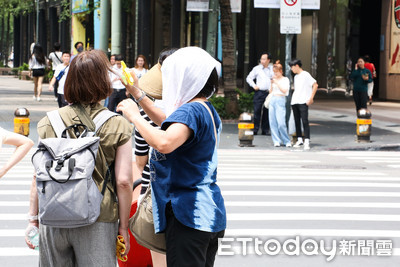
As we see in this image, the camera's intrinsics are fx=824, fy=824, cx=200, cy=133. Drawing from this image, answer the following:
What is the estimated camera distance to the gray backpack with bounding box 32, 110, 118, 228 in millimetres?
3795

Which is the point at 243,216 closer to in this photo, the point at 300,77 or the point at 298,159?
the point at 298,159

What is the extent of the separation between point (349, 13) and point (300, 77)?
21404 mm

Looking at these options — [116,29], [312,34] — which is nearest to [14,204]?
[116,29]

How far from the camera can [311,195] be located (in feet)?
35.8


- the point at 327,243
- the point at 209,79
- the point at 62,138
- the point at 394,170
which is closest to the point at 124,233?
the point at 62,138

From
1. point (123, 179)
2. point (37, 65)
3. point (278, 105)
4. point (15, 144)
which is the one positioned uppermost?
point (15, 144)

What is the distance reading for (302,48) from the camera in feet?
129

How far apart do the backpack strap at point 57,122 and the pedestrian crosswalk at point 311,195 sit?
11.3ft

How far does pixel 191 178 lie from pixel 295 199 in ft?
22.1

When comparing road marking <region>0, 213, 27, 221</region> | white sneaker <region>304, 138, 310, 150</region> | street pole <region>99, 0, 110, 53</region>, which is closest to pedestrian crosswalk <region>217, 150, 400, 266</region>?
white sneaker <region>304, 138, 310, 150</region>

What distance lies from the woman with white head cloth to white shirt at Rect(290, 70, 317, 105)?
1280 cm

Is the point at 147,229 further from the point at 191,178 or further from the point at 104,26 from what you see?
the point at 104,26

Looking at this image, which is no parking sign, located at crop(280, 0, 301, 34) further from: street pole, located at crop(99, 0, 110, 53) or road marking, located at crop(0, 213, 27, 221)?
road marking, located at crop(0, 213, 27, 221)

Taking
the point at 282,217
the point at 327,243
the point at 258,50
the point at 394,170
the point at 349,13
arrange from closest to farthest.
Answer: the point at 327,243 < the point at 282,217 < the point at 394,170 < the point at 258,50 < the point at 349,13
